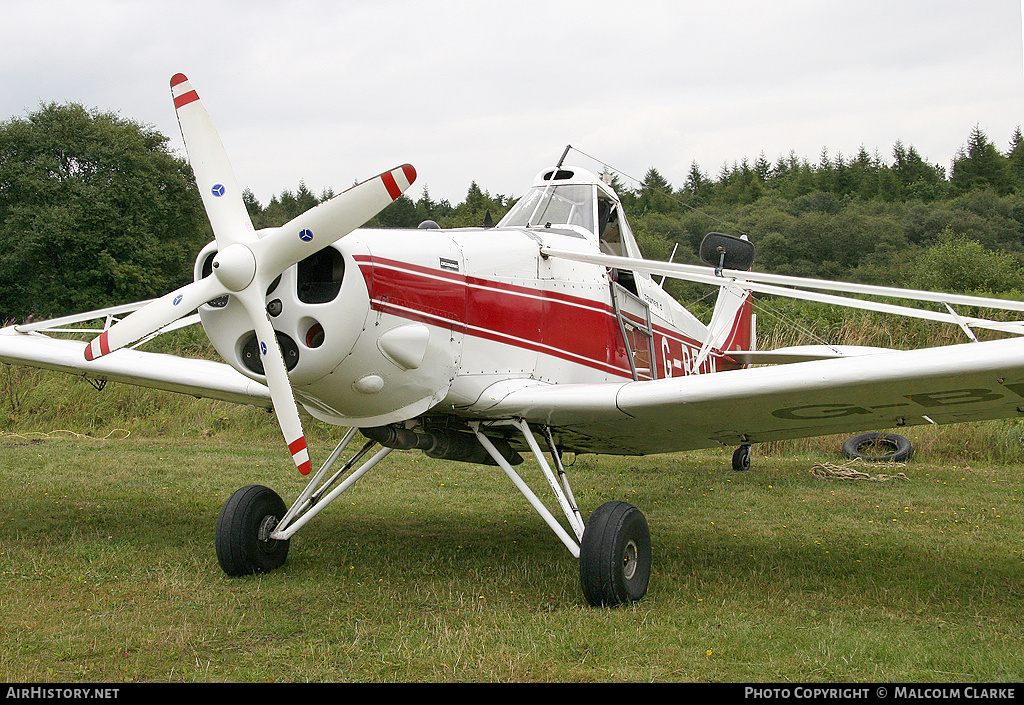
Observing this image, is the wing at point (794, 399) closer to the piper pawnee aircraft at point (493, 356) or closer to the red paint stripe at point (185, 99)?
the piper pawnee aircraft at point (493, 356)

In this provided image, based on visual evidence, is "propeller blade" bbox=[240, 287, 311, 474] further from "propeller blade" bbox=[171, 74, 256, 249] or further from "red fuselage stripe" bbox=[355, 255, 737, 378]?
"red fuselage stripe" bbox=[355, 255, 737, 378]

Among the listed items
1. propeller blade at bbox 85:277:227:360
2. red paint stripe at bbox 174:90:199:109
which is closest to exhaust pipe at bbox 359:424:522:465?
propeller blade at bbox 85:277:227:360

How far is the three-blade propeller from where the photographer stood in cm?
→ 417

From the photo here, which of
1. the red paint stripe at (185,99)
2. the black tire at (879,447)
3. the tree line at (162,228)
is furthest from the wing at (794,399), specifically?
the tree line at (162,228)

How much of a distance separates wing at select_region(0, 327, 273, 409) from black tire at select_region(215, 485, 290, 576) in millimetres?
1105

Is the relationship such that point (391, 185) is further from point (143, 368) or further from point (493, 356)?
point (143, 368)

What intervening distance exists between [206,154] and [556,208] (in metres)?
2.91

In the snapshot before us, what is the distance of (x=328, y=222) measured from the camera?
13.9 ft

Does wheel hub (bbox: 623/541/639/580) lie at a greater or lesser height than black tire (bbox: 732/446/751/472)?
greater

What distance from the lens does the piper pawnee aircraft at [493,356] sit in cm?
432

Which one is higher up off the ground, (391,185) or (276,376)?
(391,185)

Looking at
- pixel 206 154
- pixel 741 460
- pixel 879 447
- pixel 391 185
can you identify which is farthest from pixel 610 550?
pixel 879 447
